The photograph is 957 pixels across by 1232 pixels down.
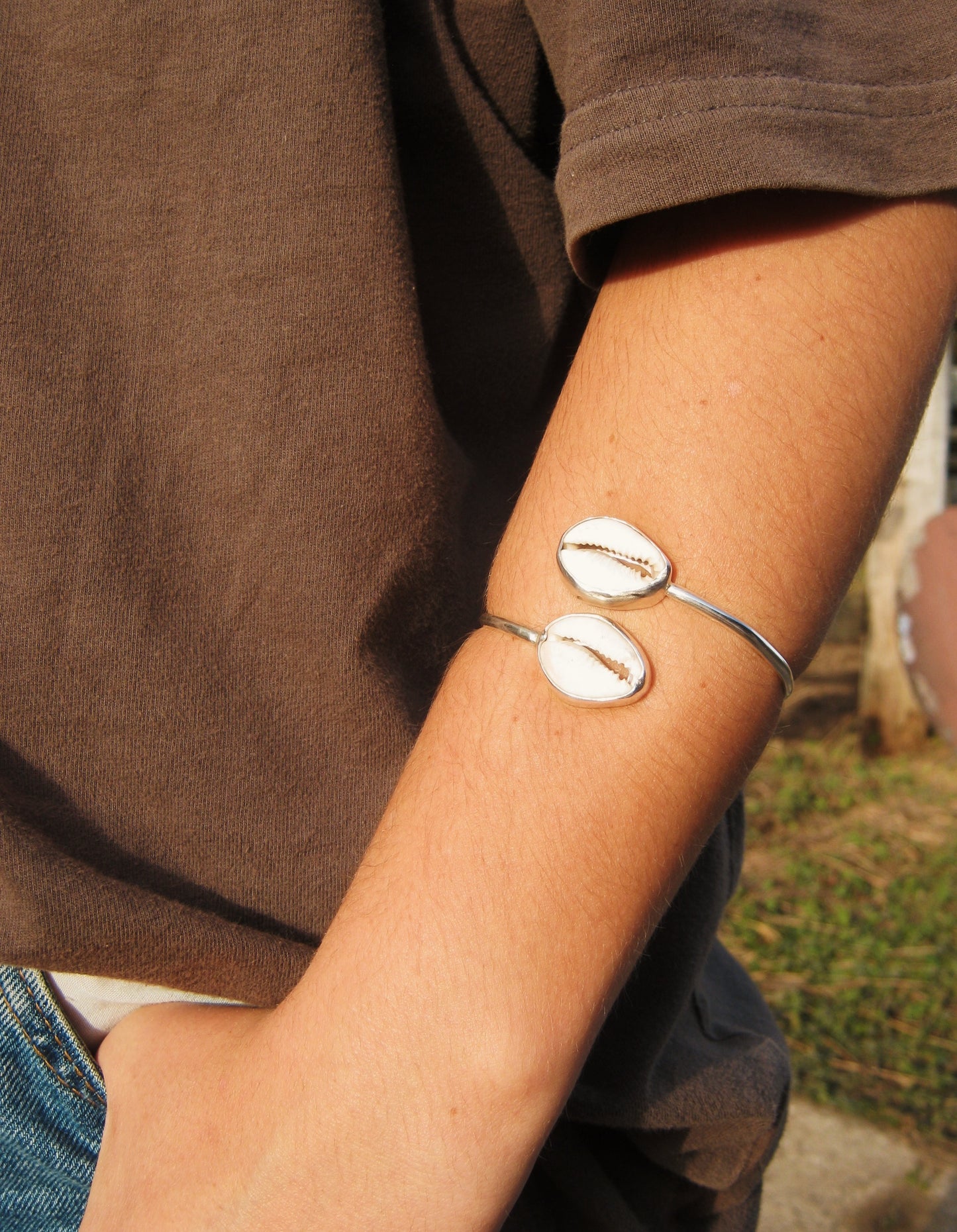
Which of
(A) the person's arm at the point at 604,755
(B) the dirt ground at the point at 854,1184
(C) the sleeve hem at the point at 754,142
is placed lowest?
(B) the dirt ground at the point at 854,1184

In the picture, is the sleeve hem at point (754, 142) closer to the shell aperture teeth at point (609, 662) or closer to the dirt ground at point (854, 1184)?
the shell aperture teeth at point (609, 662)

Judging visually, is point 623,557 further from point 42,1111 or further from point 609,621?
point 42,1111

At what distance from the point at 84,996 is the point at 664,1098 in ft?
1.63

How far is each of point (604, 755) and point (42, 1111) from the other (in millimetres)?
586

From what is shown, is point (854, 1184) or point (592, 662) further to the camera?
point (854, 1184)

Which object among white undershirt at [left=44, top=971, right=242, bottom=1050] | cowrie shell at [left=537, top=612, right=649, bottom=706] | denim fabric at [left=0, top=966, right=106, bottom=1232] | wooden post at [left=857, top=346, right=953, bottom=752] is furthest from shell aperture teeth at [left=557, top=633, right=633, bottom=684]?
wooden post at [left=857, top=346, right=953, bottom=752]

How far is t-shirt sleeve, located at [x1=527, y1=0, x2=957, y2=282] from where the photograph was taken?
0.59 meters

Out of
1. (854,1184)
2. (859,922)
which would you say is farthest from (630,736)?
(859,922)

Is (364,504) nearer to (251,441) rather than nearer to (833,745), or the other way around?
(251,441)

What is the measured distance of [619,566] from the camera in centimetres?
60

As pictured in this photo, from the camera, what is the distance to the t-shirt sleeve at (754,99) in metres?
0.59

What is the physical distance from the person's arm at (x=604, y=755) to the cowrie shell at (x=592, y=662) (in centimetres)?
1

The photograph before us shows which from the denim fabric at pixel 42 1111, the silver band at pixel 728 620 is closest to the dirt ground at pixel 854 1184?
the denim fabric at pixel 42 1111

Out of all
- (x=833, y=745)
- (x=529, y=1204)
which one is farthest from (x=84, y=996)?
(x=833, y=745)
